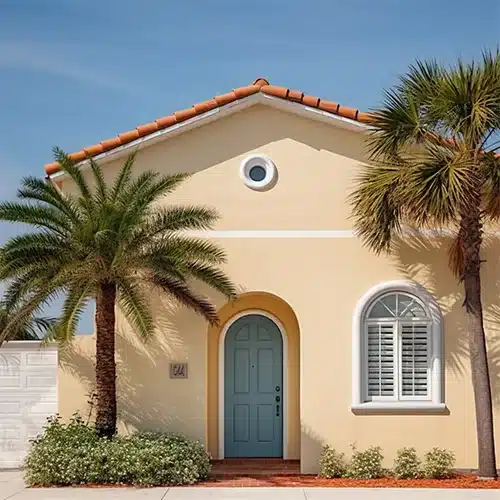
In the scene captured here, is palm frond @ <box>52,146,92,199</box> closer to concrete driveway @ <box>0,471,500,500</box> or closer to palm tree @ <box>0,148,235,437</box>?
palm tree @ <box>0,148,235,437</box>

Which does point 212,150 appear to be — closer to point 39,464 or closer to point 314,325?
point 314,325

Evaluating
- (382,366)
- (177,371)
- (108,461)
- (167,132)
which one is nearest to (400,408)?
(382,366)

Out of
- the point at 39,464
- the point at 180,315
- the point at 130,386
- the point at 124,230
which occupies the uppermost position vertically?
A: the point at 124,230

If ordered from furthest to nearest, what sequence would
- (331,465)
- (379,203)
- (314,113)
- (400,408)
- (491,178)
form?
(314,113) < (400,408) < (331,465) < (379,203) < (491,178)

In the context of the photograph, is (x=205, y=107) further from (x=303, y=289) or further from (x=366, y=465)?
(x=366, y=465)

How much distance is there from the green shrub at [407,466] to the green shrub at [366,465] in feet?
0.94

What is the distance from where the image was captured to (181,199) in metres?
17.6

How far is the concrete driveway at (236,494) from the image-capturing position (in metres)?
14.8

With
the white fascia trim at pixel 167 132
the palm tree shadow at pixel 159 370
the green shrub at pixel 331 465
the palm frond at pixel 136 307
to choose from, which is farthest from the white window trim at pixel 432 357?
the white fascia trim at pixel 167 132

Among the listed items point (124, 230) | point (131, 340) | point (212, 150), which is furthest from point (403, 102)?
point (131, 340)

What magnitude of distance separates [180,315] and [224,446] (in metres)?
2.67

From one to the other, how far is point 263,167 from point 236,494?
5637 millimetres

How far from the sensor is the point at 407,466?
16.6 metres

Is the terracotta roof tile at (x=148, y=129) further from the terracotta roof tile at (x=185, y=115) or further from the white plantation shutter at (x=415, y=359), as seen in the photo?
the white plantation shutter at (x=415, y=359)
